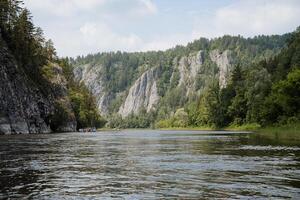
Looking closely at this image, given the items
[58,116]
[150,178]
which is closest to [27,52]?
[58,116]

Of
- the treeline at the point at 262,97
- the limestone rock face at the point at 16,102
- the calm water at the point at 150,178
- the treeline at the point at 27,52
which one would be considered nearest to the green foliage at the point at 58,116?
the treeline at the point at 27,52

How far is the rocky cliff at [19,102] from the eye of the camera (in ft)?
305

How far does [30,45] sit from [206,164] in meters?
112

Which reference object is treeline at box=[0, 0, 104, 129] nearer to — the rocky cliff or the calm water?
the rocky cliff

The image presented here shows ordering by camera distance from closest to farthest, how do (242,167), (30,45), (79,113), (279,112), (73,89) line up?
(242,167)
(279,112)
(30,45)
(79,113)
(73,89)

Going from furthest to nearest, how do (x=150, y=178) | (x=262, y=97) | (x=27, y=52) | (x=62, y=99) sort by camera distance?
(x=62, y=99) < (x=27, y=52) < (x=262, y=97) < (x=150, y=178)

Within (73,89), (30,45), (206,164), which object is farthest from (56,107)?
(206,164)

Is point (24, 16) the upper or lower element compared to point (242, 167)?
upper

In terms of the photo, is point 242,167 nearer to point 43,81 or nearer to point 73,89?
A: point 43,81

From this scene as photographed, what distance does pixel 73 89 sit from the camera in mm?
186375

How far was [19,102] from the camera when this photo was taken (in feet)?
329

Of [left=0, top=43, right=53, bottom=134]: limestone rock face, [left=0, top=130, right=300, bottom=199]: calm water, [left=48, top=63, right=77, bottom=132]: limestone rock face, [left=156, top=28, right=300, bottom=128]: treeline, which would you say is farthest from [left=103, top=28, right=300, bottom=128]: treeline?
[left=0, top=130, right=300, bottom=199]: calm water

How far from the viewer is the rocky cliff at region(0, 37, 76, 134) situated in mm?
92875

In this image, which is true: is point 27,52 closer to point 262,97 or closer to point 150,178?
point 262,97
